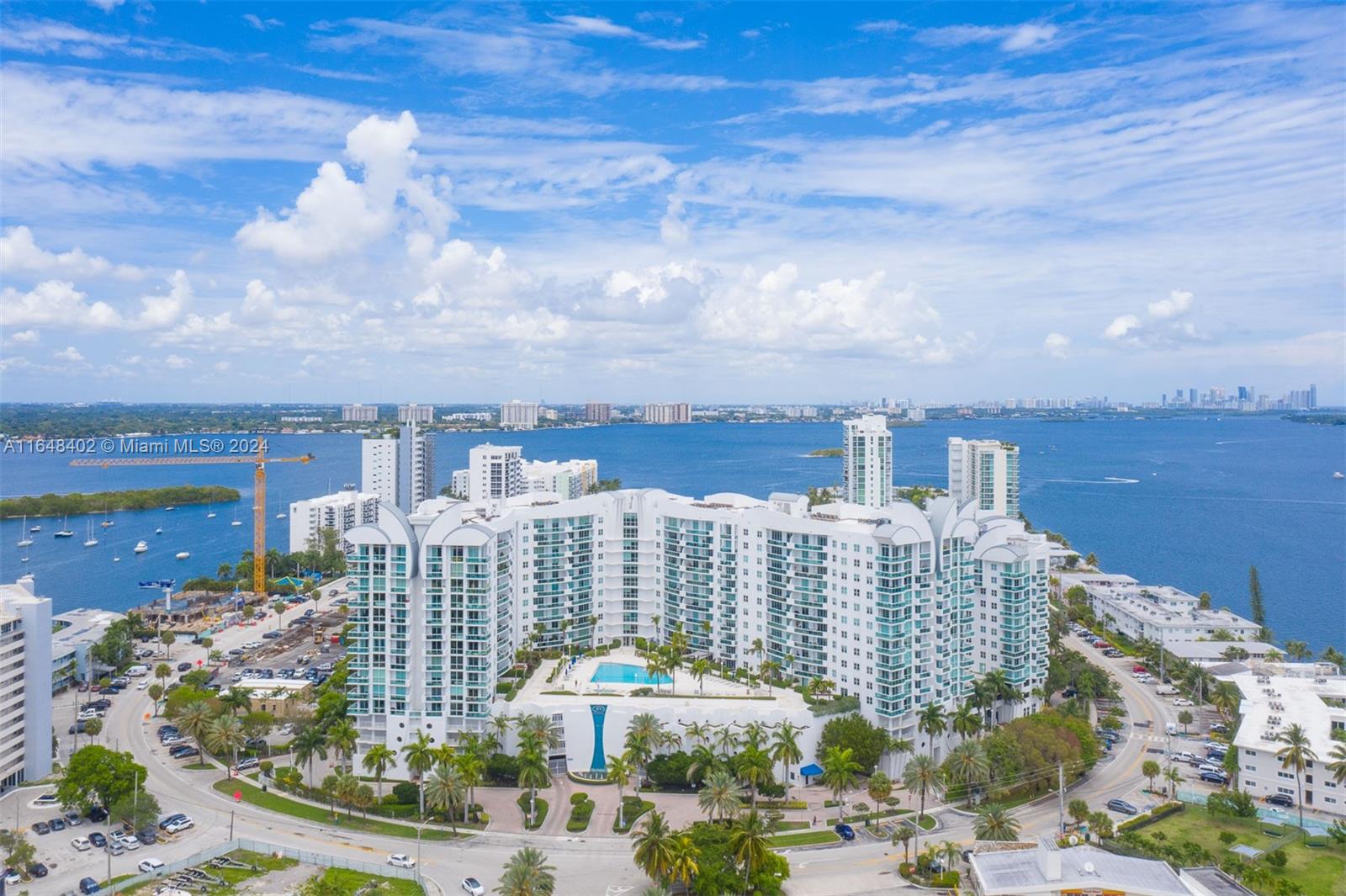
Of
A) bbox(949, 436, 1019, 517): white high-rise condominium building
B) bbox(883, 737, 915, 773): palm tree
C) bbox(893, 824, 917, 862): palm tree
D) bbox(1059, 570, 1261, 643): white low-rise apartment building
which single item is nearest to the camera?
bbox(893, 824, 917, 862): palm tree

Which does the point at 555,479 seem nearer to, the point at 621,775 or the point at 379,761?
the point at 379,761

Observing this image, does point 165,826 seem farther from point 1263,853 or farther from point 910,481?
point 910,481

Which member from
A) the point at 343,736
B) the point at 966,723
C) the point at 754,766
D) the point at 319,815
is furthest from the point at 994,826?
the point at 319,815

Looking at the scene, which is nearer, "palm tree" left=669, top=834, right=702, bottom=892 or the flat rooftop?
"palm tree" left=669, top=834, right=702, bottom=892

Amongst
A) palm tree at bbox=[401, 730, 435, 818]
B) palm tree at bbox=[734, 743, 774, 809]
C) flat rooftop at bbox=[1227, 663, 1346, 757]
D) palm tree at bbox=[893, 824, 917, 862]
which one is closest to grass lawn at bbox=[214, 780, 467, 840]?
palm tree at bbox=[401, 730, 435, 818]

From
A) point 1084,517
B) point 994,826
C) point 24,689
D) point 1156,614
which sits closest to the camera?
point 994,826

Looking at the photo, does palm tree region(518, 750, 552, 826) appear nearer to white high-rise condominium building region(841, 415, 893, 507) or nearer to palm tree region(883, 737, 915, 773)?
palm tree region(883, 737, 915, 773)

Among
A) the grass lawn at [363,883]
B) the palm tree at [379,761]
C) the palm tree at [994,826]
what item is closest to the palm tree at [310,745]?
the palm tree at [379,761]
